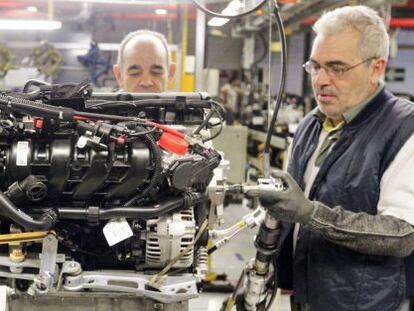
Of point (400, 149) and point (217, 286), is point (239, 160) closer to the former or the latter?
point (217, 286)

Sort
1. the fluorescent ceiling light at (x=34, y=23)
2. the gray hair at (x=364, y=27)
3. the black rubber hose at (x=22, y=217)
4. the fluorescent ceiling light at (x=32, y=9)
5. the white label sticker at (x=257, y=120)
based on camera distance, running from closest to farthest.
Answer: the black rubber hose at (x=22, y=217) < the gray hair at (x=364, y=27) < the fluorescent ceiling light at (x=34, y=23) < the white label sticker at (x=257, y=120) < the fluorescent ceiling light at (x=32, y=9)

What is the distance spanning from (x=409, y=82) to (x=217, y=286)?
20.3ft

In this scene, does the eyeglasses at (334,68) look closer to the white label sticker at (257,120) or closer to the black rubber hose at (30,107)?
the black rubber hose at (30,107)

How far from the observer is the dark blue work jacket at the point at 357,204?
1.21m

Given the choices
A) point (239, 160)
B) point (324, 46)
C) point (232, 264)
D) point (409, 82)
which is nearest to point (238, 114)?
point (239, 160)

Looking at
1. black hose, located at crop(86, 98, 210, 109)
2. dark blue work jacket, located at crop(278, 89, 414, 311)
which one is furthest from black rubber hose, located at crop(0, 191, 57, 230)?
dark blue work jacket, located at crop(278, 89, 414, 311)

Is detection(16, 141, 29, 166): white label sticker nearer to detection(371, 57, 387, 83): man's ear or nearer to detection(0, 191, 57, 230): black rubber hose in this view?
detection(0, 191, 57, 230): black rubber hose

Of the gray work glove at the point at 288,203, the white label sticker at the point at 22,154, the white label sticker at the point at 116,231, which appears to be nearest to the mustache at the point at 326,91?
the gray work glove at the point at 288,203

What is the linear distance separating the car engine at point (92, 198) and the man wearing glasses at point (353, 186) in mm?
266

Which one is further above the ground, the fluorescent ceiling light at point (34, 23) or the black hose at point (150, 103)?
the fluorescent ceiling light at point (34, 23)

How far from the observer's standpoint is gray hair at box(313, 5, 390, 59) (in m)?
1.32

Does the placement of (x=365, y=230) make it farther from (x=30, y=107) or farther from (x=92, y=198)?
(x=30, y=107)

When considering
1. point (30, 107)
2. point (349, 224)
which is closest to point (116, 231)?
point (30, 107)

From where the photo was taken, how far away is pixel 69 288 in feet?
3.14
